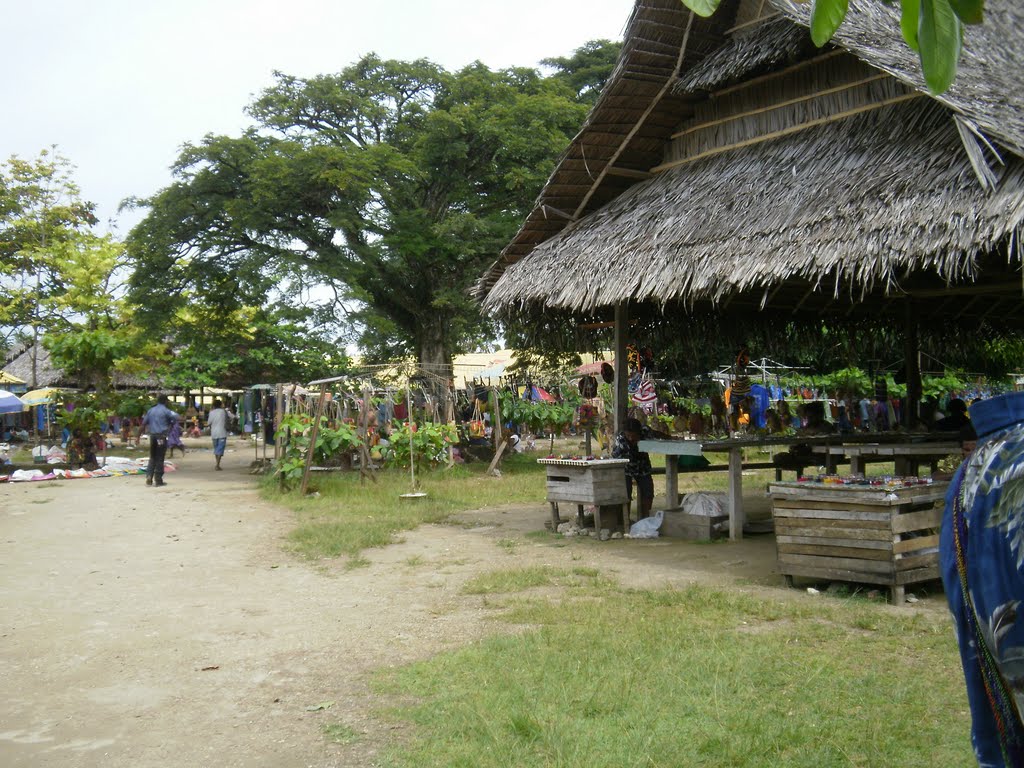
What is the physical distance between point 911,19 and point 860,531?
5.45m

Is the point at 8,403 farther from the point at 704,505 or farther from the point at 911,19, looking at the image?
the point at 911,19

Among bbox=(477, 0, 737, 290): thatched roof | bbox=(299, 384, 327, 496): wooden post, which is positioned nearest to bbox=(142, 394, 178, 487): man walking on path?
bbox=(299, 384, 327, 496): wooden post

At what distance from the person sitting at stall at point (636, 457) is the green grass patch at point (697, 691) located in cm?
399

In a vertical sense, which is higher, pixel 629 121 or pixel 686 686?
pixel 629 121

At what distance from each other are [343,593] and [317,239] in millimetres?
15405

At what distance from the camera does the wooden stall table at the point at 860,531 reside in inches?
262

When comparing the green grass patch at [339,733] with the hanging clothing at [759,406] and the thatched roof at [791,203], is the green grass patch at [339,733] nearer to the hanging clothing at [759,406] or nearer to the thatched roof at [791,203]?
the thatched roof at [791,203]

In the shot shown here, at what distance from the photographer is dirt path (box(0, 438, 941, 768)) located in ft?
14.6

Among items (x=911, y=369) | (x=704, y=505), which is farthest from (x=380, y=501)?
(x=911, y=369)

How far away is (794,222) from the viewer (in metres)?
8.22

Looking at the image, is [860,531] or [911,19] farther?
[860,531]

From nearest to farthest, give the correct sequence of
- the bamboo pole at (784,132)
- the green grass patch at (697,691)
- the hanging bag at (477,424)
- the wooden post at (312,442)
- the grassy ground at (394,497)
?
1. the green grass patch at (697,691)
2. the bamboo pole at (784,132)
3. the grassy ground at (394,497)
4. the wooden post at (312,442)
5. the hanging bag at (477,424)

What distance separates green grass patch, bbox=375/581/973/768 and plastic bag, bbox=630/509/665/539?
3544 mm

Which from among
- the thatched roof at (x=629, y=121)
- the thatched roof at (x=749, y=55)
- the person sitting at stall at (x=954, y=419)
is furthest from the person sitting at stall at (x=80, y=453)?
the person sitting at stall at (x=954, y=419)
